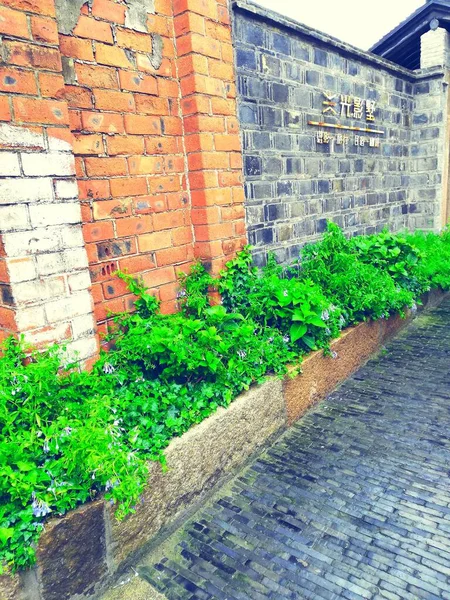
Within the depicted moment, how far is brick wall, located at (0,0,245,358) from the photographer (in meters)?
2.25

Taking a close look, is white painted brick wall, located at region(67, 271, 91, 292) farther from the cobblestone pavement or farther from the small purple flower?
the cobblestone pavement

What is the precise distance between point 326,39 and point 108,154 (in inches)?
128

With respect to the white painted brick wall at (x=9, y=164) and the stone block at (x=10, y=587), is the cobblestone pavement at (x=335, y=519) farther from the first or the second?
the white painted brick wall at (x=9, y=164)

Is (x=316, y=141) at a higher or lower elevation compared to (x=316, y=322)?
higher

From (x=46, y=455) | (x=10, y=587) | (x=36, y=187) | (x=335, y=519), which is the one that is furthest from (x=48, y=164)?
(x=335, y=519)

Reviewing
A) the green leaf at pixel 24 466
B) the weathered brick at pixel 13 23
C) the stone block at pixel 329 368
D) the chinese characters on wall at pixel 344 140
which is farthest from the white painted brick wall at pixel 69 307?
Answer: the chinese characters on wall at pixel 344 140

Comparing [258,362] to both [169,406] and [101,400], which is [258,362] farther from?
[101,400]

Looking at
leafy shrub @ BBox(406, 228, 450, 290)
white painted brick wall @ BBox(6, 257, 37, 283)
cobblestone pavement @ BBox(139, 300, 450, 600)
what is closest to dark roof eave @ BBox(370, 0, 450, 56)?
leafy shrub @ BBox(406, 228, 450, 290)

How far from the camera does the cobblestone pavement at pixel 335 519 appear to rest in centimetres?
208

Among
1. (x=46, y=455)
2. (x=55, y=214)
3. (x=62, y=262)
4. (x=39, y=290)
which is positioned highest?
(x=55, y=214)

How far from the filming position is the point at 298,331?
351 centimetres

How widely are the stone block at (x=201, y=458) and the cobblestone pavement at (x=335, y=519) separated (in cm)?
12

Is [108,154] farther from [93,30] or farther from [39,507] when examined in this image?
[39,507]

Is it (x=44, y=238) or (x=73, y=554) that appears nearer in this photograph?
(x=73, y=554)
